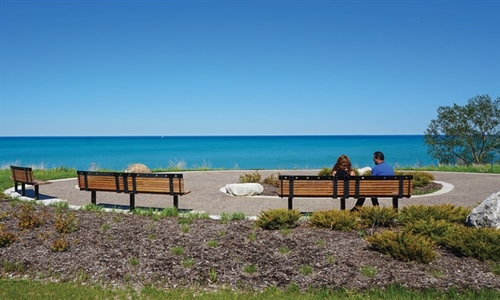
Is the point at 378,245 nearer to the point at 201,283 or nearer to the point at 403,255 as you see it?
the point at 403,255

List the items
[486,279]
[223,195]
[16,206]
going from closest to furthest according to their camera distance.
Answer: [486,279], [16,206], [223,195]

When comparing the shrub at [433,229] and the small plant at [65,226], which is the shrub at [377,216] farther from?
the small plant at [65,226]

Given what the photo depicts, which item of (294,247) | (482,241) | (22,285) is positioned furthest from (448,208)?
(22,285)

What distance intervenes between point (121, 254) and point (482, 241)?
561 cm

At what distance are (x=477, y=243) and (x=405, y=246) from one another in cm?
109

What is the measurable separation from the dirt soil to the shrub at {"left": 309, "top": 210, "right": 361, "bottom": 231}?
22 centimetres

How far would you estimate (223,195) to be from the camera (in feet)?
47.6

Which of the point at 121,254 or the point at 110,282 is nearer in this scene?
the point at 110,282

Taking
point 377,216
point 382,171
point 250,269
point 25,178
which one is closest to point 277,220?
point 377,216

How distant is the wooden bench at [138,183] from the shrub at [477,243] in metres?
6.08

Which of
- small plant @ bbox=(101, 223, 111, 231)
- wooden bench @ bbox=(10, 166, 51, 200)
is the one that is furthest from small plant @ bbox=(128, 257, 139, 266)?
wooden bench @ bbox=(10, 166, 51, 200)

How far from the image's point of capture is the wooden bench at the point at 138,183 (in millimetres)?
11039

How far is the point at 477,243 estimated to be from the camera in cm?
701

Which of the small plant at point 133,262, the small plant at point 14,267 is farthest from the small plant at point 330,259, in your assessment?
the small plant at point 14,267
